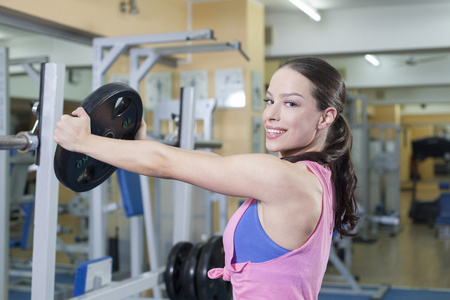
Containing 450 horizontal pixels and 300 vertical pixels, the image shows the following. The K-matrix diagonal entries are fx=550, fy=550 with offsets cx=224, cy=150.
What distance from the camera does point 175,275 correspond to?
2146 mm

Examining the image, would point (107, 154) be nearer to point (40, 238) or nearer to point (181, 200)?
point (40, 238)

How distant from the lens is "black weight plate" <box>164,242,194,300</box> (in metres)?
2.13

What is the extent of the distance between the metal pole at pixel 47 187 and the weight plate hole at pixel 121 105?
260mm

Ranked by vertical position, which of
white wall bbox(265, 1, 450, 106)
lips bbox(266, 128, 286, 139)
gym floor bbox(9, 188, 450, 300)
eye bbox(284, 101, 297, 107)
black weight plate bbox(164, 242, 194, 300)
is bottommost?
gym floor bbox(9, 188, 450, 300)

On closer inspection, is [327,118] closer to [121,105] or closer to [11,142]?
[121,105]

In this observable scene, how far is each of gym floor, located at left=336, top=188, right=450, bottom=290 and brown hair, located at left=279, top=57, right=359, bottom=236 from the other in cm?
381

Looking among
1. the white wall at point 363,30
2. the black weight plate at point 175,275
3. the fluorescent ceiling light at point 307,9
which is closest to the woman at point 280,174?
the black weight plate at point 175,275

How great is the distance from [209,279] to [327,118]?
1184 millimetres

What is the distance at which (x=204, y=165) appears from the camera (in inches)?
36.4

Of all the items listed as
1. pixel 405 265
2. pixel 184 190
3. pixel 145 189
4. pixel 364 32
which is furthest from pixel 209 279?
pixel 405 265

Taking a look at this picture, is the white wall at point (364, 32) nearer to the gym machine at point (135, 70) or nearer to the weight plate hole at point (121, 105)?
the gym machine at point (135, 70)

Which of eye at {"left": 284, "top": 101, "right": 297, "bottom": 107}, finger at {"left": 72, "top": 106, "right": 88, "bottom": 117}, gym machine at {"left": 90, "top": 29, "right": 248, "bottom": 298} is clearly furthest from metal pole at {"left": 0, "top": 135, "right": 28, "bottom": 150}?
gym machine at {"left": 90, "top": 29, "right": 248, "bottom": 298}

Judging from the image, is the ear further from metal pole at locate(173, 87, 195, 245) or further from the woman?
metal pole at locate(173, 87, 195, 245)

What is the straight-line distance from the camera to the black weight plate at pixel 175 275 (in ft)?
6.98
